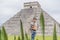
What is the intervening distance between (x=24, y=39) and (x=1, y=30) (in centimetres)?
8

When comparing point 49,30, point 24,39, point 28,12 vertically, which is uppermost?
point 24,39

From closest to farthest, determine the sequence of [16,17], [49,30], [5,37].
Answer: [5,37]
[49,30]
[16,17]

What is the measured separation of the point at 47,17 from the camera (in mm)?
24641

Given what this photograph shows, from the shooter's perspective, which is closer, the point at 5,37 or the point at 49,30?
the point at 5,37

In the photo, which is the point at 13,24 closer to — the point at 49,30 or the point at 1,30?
the point at 49,30

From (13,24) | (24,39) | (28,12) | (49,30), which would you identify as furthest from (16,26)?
(24,39)

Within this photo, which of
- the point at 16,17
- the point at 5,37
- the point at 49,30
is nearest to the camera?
the point at 5,37

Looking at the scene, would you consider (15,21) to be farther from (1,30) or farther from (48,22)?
(1,30)

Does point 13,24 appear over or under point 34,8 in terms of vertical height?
under

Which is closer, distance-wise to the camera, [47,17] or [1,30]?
[1,30]

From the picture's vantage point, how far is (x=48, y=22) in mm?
24172

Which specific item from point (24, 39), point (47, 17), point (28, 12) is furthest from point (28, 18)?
point (24, 39)

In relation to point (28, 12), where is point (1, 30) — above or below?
above

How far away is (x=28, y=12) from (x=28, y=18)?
2.18 feet
